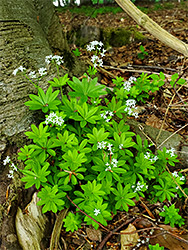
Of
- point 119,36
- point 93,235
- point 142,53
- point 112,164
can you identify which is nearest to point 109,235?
point 93,235

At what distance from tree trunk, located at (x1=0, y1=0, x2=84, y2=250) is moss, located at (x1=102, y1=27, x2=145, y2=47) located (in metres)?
2.46

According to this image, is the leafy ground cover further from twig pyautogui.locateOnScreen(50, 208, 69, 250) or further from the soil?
the soil

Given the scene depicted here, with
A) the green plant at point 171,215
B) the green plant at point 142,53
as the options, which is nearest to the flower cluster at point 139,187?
the green plant at point 171,215

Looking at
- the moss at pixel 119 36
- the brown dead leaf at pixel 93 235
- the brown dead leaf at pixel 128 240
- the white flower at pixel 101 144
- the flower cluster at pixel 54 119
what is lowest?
the brown dead leaf at pixel 128 240

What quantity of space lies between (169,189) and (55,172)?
1.11 m

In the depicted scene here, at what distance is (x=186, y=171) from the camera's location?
2.51m

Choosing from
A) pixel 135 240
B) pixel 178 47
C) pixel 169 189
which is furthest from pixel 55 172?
pixel 178 47

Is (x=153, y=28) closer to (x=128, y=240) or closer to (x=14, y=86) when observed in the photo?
(x=14, y=86)

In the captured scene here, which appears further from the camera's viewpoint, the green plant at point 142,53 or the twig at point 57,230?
the green plant at point 142,53

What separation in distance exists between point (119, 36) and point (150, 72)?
1910 mm

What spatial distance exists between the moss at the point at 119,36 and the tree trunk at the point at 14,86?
96.8 inches

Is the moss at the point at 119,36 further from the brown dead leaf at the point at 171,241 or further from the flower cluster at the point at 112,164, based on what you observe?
the brown dead leaf at the point at 171,241

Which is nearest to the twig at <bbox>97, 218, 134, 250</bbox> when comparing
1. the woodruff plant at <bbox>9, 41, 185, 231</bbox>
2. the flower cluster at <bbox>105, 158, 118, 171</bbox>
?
the woodruff plant at <bbox>9, 41, 185, 231</bbox>

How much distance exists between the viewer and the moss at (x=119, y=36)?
4684mm
